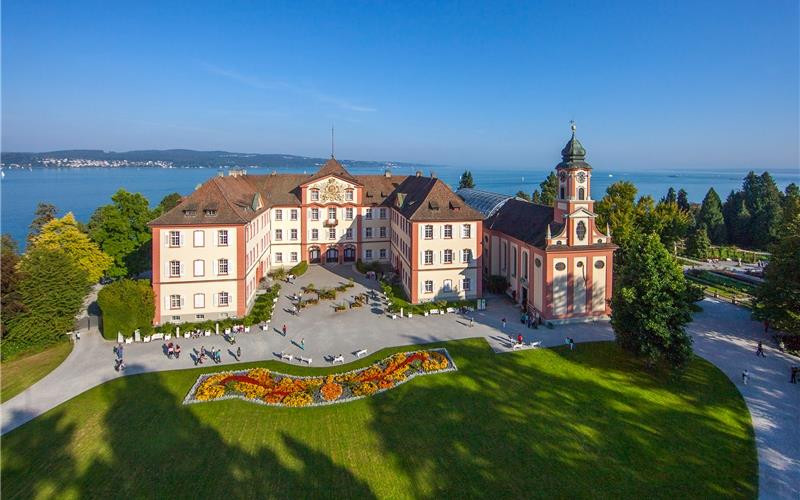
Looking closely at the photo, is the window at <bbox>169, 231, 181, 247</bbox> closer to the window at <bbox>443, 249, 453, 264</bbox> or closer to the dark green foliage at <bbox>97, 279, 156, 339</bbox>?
the dark green foliage at <bbox>97, 279, 156, 339</bbox>

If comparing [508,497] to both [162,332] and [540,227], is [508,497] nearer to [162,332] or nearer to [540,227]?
[540,227]

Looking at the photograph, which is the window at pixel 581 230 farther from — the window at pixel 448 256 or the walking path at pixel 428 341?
the window at pixel 448 256

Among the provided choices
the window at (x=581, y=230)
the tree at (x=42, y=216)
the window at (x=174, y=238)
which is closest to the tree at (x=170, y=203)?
the tree at (x=42, y=216)

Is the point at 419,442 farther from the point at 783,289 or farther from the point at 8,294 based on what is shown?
the point at 8,294

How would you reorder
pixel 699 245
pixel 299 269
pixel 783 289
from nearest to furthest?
pixel 783 289, pixel 299 269, pixel 699 245

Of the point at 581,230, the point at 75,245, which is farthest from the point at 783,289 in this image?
the point at 75,245

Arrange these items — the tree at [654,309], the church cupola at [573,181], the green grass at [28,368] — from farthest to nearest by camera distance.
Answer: the church cupola at [573,181] → the green grass at [28,368] → the tree at [654,309]
